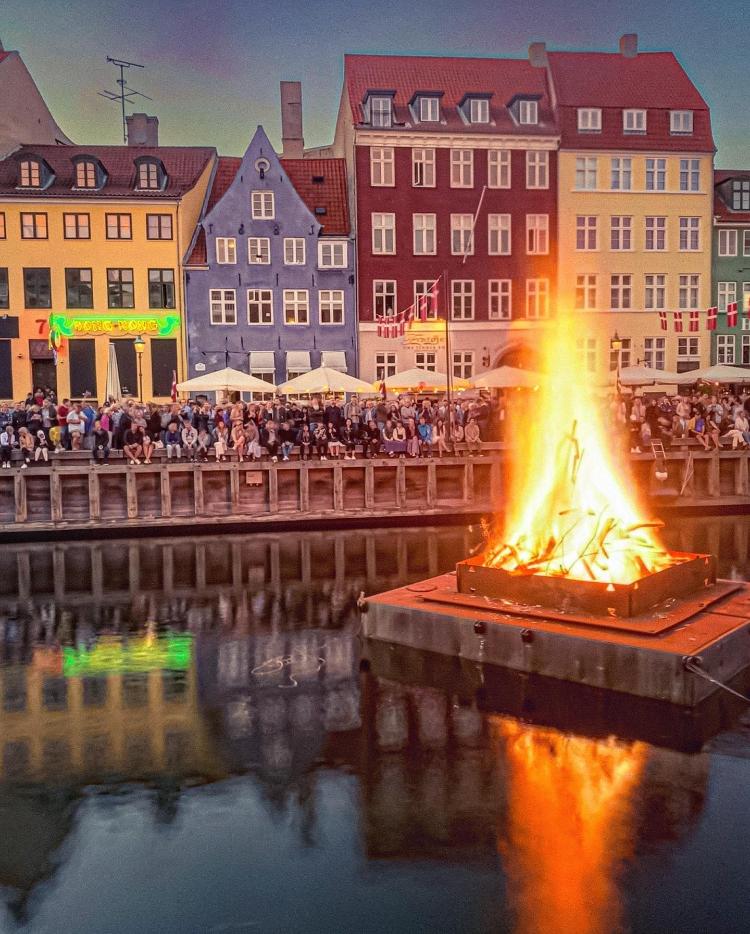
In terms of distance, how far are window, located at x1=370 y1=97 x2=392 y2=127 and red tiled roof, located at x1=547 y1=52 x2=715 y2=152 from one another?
9633 millimetres

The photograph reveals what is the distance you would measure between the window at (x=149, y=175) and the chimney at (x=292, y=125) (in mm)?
9537

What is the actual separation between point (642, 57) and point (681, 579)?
50142 mm

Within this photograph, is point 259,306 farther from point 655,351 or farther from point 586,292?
point 655,351

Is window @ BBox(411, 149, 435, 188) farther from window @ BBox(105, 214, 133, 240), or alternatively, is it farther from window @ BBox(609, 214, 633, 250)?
window @ BBox(105, 214, 133, 240)

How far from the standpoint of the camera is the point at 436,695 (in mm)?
14258

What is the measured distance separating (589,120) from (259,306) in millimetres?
21177

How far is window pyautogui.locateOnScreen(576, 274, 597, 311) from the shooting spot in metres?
54.0

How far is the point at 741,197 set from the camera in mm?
55719

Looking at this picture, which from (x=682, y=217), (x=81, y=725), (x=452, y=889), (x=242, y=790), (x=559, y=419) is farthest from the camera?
(x=682, y=217)

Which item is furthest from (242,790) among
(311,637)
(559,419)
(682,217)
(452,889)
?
(682,217)

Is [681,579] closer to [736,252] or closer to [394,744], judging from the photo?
[394,744]

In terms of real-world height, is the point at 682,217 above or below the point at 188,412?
above

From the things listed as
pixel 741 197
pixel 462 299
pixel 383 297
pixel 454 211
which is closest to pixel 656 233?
pixel 741 197

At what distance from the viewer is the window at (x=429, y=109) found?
5247cm
